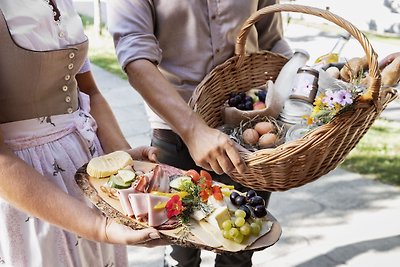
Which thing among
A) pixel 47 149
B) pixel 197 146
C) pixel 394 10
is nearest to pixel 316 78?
pixel 197 146

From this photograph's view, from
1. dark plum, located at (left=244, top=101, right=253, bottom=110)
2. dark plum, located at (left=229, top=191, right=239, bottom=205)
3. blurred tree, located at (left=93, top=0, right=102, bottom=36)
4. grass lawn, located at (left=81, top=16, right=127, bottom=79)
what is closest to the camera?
dark plum, located at (left=229, top=191, right=239, bottom=205)

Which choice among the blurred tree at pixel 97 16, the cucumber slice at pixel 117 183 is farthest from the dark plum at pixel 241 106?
the blurred tree at pixel 97 16

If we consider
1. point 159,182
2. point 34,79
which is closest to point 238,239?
point 159,182

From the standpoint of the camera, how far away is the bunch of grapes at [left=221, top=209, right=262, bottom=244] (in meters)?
1.19

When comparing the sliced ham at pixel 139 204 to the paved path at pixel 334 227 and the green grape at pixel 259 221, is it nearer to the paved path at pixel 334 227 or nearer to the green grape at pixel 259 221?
the green grape at pixel 259 221

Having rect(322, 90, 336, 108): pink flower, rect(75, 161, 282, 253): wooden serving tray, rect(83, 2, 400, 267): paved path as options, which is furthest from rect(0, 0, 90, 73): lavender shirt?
rect(83, 2, 400, 267): paved path

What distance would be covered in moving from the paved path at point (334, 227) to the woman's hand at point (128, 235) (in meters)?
1.68

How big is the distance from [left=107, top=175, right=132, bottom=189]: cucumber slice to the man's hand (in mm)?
228

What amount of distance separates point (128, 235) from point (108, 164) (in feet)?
0.85

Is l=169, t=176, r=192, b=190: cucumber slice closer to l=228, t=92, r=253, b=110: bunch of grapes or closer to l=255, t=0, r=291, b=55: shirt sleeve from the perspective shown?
l=228, t=92, r=253, b=110: bunch of grapes

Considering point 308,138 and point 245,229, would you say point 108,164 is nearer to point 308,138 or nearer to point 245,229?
point 245,229

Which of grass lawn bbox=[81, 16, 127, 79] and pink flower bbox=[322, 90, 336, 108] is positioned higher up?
pink flower bbox=[322, 90, 336, 108]

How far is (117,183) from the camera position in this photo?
129 cm

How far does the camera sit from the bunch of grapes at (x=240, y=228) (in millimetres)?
1191
